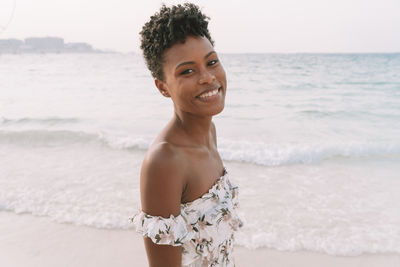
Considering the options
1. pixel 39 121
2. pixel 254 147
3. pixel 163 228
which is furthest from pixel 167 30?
pixel 39 121

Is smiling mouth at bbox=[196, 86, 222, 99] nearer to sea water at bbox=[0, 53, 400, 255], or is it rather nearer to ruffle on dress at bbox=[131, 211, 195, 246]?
ruffle on dress at bbox=[131, 211, 195, 246]

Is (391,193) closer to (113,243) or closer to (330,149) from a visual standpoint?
(330,149)

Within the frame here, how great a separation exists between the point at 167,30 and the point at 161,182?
2.16ft

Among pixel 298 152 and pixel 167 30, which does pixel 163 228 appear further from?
pixel 298 152

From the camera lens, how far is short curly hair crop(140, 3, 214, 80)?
1395 mm

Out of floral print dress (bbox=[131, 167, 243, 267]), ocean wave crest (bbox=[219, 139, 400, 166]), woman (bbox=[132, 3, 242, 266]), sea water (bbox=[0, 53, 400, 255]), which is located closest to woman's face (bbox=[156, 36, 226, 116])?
woman (bbox=[132, 3, 242, 266])

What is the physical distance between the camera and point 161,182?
1.28m

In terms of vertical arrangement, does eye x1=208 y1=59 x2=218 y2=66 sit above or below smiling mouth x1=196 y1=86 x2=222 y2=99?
above

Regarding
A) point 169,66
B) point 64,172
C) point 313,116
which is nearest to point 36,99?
point 64,172

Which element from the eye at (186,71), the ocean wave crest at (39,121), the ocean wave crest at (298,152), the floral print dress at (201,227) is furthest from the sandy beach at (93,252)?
the ocean wave crest at (39,121)

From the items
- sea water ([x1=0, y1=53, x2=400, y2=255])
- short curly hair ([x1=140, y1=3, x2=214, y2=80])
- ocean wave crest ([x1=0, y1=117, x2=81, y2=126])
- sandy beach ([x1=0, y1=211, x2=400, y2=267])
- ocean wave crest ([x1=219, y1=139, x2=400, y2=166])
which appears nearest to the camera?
short curly hair ([x1=140, y1=3, x2=214, y2=80])

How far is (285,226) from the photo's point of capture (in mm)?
4066

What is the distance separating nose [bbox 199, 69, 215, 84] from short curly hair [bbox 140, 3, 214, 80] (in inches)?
6.5

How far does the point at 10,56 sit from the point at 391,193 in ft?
165
